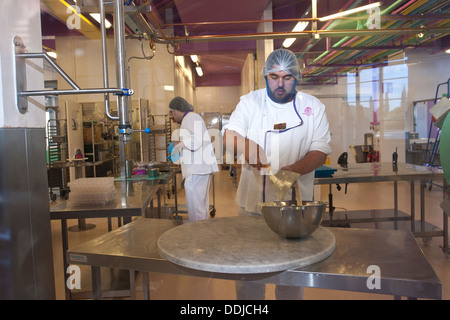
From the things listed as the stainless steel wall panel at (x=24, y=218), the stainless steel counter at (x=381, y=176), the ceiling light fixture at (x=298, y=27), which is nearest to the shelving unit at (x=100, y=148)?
the ceiling light fixture at (x=298, y=27)

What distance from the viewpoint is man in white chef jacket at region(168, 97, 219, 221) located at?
274cm

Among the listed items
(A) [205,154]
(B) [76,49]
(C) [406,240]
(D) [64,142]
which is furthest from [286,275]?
(D) [64,142]

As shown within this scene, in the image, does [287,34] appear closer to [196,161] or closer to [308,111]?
[196,161]

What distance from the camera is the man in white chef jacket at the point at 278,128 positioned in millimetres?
1370

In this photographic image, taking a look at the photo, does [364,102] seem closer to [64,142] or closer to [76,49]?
[76,49]

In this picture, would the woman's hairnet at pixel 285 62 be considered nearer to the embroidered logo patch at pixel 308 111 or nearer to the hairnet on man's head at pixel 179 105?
the embroidered logo patch at pixel 308 111

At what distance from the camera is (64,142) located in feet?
14.4

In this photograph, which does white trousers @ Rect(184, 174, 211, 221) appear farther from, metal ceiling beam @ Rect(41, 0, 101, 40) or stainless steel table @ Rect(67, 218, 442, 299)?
stainless steel table @ Rect(67, 218, 442, 299)

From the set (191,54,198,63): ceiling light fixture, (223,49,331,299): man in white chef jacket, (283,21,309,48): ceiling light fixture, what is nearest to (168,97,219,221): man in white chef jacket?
(191,54,198,63): ceiling light fixture

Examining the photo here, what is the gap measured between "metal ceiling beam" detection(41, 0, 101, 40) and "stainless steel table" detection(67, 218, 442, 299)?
5.06 ft

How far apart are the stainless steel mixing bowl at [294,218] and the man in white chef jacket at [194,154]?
76.7 inches

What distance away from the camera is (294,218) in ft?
2.62

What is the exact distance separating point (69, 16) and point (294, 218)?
2327 millimetres
